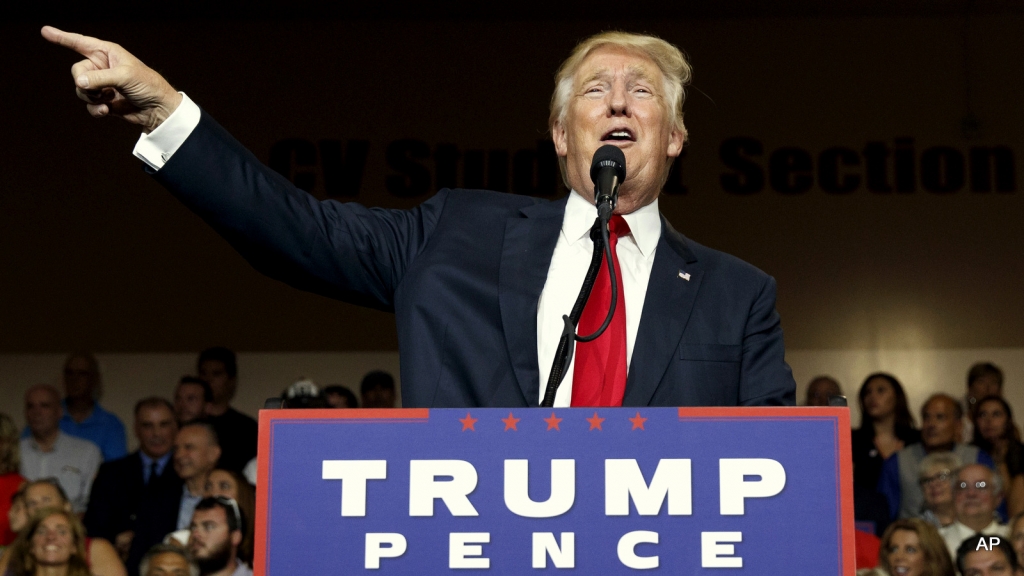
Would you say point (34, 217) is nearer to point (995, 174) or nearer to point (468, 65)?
point (468, 65)

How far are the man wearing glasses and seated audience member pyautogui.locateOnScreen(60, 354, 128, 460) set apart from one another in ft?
5.95

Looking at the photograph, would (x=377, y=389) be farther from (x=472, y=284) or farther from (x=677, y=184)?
(x=472, y=284)

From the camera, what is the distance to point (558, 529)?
117cm

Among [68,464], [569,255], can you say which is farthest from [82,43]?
[68,464]

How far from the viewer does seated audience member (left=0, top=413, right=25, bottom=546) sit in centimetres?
447

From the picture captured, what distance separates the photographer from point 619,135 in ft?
5.47

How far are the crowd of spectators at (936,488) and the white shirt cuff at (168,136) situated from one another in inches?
119

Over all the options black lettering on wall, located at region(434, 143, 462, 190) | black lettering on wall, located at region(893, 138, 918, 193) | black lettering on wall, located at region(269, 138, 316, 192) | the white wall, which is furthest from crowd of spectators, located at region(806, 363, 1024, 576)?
black lettering on wall, located at region(269, 138, 316, 192)

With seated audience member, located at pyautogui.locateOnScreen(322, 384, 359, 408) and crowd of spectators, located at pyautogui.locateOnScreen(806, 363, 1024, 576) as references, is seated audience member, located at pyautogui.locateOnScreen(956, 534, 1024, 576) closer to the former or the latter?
crowd of spectators, located at pyautogui.locateOnScreen(806, 363, 1024, 576)

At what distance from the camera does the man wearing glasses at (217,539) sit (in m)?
4.13

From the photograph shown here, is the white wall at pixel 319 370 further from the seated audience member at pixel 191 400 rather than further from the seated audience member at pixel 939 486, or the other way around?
the seated audience member at pixel 939 486

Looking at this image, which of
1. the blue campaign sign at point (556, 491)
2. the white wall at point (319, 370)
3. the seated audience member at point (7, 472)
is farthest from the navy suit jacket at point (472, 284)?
the white wall at point (319, 370)

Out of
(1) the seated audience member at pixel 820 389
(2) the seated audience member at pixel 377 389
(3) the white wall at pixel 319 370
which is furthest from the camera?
(3) the white wall at pixel 319 370

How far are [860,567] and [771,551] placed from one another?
10.0 feet
